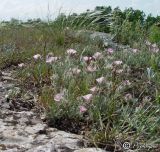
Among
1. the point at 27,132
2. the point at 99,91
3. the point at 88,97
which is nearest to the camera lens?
the point at 27,132

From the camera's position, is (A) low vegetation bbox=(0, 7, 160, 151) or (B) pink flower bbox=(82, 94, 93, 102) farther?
(B) pink flower bbox=(82, 94, 93, 102)

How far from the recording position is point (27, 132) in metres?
4.20

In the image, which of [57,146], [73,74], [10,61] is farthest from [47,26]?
[57,146]

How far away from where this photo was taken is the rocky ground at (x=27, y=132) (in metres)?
3.83

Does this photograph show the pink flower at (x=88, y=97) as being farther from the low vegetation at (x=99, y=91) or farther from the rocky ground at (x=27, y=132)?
the rocky ground at (x=27, y=132)

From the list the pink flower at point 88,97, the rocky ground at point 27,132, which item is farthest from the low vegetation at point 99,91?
the rocky ground at point 27,132

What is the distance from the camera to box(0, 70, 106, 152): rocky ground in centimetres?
383

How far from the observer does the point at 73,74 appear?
534 centimetres

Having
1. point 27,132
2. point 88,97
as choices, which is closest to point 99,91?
point 88,97

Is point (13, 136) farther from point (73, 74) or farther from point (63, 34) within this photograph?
point (63, 34)

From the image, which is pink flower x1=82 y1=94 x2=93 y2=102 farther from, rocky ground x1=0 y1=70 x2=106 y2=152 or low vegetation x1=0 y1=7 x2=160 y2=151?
rocky ground x1=0 y1=70 x2=106 y2=152

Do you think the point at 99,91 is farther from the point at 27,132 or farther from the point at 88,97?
the point at 27,132

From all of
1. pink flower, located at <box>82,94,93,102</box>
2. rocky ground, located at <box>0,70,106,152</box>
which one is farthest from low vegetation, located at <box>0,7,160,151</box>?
rocky ground, located at <box>0,70,106,152</box>

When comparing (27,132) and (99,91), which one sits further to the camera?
(99,91)
